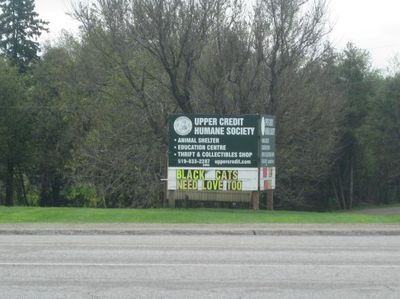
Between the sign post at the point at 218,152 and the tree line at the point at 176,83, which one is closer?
the sign post at the point at 218,152

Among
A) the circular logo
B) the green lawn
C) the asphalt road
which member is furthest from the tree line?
the asphalt road

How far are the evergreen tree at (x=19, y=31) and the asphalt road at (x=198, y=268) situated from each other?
38.5 metres

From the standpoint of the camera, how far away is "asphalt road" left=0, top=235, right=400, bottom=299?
28.6ft

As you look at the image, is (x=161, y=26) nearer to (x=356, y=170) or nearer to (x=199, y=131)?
(x=199, y=131)

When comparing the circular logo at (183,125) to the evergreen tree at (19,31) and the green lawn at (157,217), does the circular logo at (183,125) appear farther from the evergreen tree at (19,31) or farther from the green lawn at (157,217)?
the evergreen tree at (19,31)

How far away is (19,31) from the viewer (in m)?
52.0

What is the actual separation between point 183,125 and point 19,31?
33193 millimetres

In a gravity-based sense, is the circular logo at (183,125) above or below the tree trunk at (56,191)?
above

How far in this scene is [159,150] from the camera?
31188mm

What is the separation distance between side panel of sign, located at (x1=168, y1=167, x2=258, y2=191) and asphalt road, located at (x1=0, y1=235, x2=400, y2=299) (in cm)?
684

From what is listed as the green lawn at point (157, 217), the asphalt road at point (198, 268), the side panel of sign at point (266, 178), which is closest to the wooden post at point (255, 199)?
the side panel of sign at point (266, 178)

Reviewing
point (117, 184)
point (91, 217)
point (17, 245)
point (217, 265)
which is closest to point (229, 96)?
point (117, 184)

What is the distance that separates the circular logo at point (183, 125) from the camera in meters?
22.5

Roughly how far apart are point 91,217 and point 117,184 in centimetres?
1318
